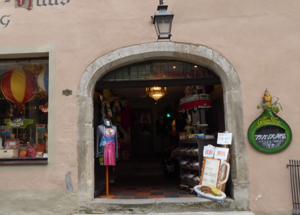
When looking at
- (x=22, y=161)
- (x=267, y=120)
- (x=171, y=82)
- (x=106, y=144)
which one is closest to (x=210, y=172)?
(x=267, y=120)

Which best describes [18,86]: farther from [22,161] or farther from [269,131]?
[269,131]

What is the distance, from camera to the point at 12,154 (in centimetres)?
495

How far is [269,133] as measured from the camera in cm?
453

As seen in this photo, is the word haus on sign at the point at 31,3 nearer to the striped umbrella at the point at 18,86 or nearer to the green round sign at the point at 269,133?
the striped umbrella at the point at 18,86

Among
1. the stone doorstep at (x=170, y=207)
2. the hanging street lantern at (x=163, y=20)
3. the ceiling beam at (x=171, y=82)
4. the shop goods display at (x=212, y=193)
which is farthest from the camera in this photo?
the ceiling beam at (x=171, y=82)

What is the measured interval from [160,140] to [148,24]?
6.64 meters

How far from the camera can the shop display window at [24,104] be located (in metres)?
5.08

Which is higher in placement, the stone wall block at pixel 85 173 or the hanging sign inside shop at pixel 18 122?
the hanging sign inside shop at pixel 18 122

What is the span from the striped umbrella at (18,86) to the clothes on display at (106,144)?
1.61m

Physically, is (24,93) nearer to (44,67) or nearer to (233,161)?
(44,67)

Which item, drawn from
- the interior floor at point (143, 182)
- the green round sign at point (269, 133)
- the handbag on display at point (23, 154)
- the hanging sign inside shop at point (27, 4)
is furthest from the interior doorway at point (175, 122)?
the hanging sign inside shop at point (27, 4)

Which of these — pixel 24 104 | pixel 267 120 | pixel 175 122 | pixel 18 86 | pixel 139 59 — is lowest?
pixel 267 120

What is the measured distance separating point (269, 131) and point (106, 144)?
299cm

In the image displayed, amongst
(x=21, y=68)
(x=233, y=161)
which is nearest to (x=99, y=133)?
(x=21, y=68)
